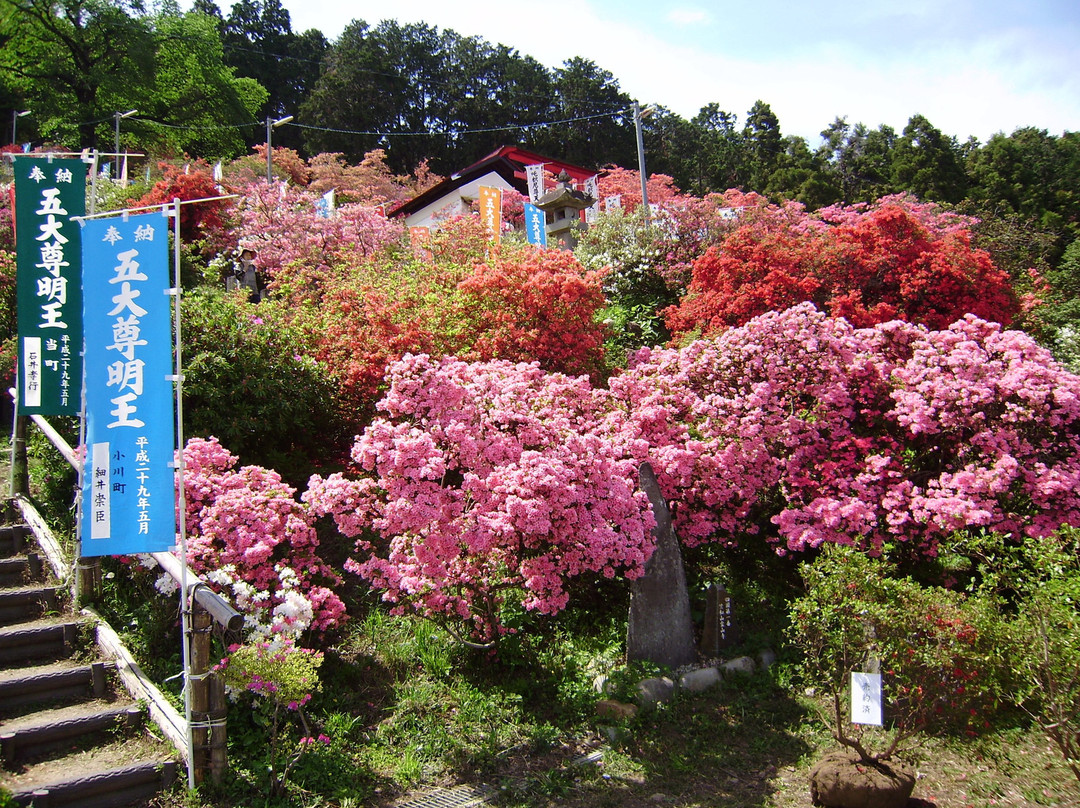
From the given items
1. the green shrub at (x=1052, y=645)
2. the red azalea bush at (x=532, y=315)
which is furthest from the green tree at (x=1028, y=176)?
the green shrub at (x=1052, y=645)

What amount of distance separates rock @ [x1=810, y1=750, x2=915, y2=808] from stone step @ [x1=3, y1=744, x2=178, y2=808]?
14.5ft

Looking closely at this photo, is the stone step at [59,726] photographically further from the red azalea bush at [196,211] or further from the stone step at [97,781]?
the red azalea bush at [196,211]

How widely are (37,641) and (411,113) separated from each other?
41.4m

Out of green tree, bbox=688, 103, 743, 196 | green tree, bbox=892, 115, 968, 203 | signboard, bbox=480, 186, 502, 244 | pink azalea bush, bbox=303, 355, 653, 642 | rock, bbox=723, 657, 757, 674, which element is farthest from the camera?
green tree, bbox=688, 103, 743, 196

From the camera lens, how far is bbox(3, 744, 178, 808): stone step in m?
4.62

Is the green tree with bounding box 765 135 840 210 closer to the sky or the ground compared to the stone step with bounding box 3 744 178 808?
closer to the sky

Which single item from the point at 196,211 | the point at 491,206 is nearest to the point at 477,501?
the point at 491,206

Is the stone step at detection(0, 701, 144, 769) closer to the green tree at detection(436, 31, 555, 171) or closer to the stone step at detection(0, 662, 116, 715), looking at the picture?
the stone step at detection(0, 662, 116, 715)

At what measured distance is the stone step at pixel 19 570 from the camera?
6586 millimetres

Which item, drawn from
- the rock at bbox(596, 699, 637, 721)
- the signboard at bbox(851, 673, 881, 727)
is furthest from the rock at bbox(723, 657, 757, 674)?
the signboard at bbox(851, 673, 881, 727)

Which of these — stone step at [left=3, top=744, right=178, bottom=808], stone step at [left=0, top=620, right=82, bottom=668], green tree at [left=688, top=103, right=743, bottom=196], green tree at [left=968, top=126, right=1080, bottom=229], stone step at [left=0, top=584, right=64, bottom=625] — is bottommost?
stone step at [left=3, top=744, right=178, bottom=808]

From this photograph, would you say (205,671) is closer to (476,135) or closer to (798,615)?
(798,615)

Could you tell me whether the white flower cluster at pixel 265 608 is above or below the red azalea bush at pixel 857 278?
below

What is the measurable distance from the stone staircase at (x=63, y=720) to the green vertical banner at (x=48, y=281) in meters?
1.72
